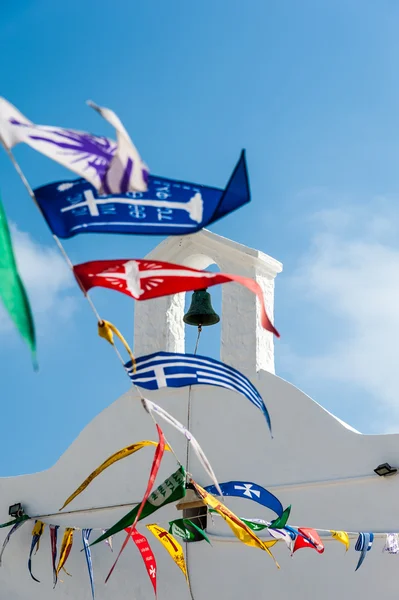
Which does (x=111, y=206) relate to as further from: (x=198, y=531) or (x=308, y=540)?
(x=198, y=531)

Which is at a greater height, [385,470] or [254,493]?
[385,470]

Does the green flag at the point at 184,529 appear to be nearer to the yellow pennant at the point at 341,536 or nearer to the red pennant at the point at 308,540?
the red pennant at the point at 308,540

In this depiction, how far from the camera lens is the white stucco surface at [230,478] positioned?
822 centimetres

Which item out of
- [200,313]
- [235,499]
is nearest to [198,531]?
[235,499]

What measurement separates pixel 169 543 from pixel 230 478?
0.79m

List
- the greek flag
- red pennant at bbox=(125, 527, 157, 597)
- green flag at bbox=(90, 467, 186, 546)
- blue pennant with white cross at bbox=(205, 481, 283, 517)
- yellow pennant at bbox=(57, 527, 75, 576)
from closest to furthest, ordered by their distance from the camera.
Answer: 1. the greek flag
2. green flag at bbox=(90, 467, 186, 546)
3. blue pennant with white cross at bbox=(205, 481, 283, 517)
4. red pennant at bbox=(125, 527, 157, 597)
5. yellow pennant at bbox=(57, 527, 75, 576)

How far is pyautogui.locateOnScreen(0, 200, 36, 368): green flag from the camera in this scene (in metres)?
4.02

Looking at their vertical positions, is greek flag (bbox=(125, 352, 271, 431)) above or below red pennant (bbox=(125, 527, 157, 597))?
above

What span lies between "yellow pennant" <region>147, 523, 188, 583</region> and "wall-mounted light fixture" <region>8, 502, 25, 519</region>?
1954 millimetres

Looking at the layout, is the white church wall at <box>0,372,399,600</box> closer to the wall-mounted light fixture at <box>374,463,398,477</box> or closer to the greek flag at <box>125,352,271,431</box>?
the wall-mounted light fixture at <box>374,463,398,477</box>

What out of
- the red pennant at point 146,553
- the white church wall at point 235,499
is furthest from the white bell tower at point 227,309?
the red pennant at point 146,553

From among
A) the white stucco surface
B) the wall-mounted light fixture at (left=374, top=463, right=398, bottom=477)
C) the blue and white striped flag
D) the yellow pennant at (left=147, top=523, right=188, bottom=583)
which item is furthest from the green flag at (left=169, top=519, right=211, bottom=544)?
the wall-mounted light fixture at (left=374, top=463, right=398, bottom=477)

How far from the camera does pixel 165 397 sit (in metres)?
9.48

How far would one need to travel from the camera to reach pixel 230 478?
29.1 ft
